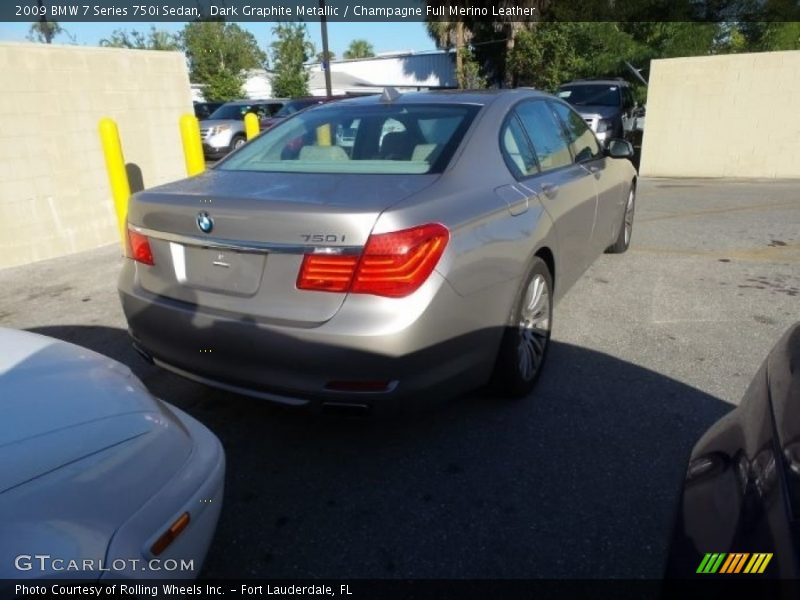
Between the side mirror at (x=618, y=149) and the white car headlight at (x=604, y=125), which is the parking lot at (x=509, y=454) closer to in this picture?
the side mirror at (x=618, y=149)

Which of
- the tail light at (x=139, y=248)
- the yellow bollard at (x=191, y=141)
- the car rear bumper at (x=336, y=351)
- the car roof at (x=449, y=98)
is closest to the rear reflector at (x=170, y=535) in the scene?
the car rear bumper at (x=336, y=351)

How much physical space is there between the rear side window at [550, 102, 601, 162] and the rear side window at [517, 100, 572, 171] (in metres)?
0.13

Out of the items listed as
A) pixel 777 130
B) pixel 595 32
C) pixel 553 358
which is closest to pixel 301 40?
pixel 595 32

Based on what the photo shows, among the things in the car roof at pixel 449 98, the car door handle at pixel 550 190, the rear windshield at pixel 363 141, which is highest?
the car roof at pixel 449 98

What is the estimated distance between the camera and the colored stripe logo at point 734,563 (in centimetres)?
106

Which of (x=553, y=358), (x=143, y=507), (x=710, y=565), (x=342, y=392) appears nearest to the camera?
(x=710, y=565)

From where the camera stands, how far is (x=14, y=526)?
1.19 metres

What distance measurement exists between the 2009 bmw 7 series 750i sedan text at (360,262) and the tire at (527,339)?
0.03 feet

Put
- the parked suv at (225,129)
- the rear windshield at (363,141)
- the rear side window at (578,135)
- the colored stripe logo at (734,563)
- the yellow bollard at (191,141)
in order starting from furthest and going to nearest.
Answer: the parked suv at (225,129) < the yellow bollard at (191,141) < the rear side window at (578,135) < the rear windshield at (363,141) < the colored stripe logo at (734,563)

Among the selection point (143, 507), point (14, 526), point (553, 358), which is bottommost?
point (553, 358)

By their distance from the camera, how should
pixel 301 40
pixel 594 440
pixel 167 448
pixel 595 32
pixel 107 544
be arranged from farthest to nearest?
pixel 301 40, pixel 595 32, pixel 594 440, pixel 167 448, pixel 107 544

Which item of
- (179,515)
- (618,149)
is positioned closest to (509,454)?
(179,515)

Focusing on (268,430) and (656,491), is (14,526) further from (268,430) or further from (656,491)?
(656,491)

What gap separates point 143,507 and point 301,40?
31.5 metres
